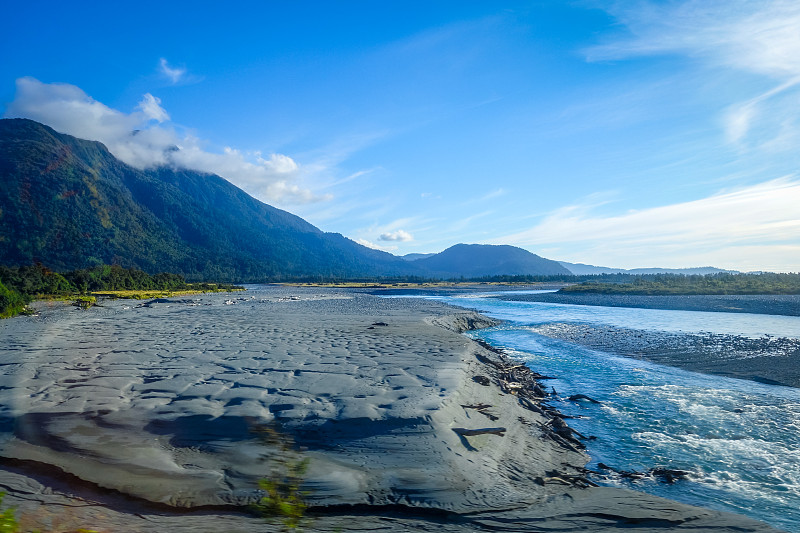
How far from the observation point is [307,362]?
473 inches

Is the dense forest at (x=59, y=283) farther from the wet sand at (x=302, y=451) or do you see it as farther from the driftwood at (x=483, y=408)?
the driftwood at (x=483, y=408)

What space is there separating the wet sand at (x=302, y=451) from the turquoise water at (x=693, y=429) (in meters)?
0.77

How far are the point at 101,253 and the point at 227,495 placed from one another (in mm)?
138412

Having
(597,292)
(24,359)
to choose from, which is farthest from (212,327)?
(597,292)

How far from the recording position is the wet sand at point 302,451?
5.36 m

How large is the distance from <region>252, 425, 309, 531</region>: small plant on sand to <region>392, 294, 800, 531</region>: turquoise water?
16.7 feet

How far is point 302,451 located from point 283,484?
2.24 m

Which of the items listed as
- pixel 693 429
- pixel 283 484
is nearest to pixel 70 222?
pixel 283 484

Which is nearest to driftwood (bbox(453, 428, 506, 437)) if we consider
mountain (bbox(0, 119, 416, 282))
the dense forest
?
the dense forest

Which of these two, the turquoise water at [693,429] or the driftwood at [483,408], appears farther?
Answer: the driftwood at [483,408]

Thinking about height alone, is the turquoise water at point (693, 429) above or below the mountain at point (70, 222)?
below

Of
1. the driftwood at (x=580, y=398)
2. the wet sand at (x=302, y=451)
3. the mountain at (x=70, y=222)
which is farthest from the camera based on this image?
the mountain at (x=70, y=222)

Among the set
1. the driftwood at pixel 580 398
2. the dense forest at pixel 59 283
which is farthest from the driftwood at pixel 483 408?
the dense forest at pixel 59 283

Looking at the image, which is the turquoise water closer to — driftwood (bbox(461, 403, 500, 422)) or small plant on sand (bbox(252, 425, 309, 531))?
driftwood (bbox(461, 403, 500, 422))
